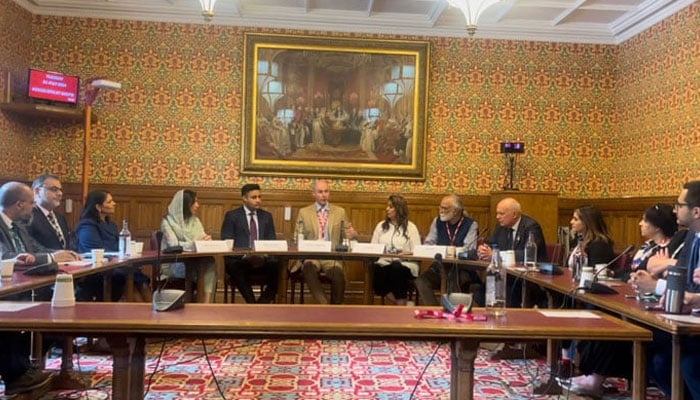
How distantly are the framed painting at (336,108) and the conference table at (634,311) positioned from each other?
353 cm

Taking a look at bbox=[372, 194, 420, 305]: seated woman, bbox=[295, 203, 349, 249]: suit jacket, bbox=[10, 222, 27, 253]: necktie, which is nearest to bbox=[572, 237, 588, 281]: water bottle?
bbox=[372, 194, 420, 305]: seated woman

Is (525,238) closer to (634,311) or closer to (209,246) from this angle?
(634,311)

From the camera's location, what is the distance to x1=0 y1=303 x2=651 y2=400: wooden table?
251cm

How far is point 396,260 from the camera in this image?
19.9 feet

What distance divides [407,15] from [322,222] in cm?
274

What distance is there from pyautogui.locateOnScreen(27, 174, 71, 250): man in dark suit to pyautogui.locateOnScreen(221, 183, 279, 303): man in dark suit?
1591mm

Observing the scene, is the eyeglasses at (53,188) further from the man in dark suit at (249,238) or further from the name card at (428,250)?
the name card at (428,250)

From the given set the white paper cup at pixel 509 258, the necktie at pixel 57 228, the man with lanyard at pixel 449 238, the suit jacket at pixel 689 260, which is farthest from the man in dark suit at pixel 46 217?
the suit jacket at pixel 689 260

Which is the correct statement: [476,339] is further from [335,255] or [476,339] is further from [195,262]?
[195,262]

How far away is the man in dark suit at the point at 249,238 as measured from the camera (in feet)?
19.8

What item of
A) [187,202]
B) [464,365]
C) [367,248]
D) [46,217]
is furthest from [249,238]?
[464,365]

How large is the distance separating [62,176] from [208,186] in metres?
1.70

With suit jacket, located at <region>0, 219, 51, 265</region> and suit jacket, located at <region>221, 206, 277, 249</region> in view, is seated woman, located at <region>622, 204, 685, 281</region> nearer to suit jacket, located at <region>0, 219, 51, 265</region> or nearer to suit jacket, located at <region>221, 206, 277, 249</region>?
suit jacket, located at <region>221, 206, 277, 249</region>

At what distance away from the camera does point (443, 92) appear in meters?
7.66
